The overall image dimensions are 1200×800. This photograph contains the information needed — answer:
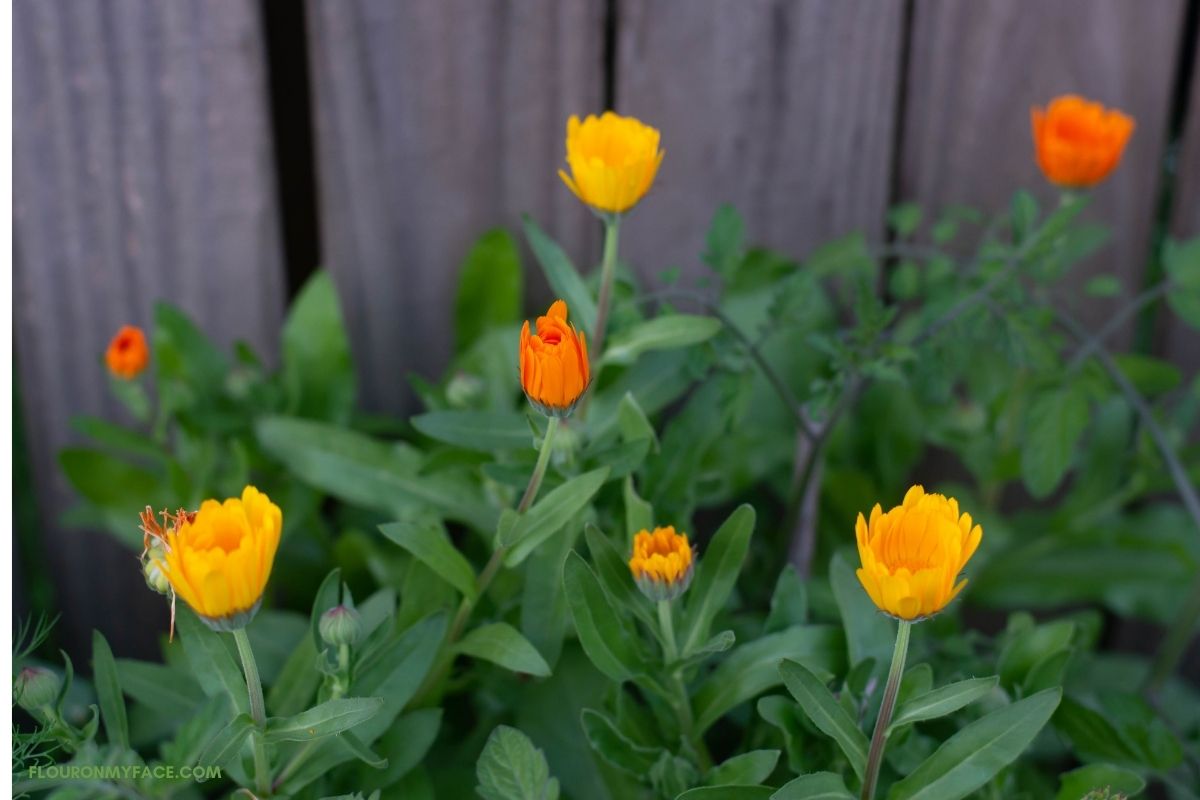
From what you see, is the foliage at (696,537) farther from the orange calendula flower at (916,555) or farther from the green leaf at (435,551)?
the orange calendula flower at (916,555)

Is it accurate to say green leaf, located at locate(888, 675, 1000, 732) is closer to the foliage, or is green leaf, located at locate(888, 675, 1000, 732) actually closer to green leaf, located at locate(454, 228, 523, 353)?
the foliage

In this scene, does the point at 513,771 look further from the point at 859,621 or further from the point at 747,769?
the point at 859,621

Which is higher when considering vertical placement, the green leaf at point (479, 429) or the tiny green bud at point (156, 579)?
the green leaf at point (479, 429)

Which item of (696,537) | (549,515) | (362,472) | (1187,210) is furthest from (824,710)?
(1187,210)

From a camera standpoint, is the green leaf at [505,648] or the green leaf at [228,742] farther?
the green leaf at [505,648]

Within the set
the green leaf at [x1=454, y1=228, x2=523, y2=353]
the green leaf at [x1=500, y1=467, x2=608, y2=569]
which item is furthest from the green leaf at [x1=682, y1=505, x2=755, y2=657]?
the green leaf at [x1=454, y1=228, x2=523, y2=353]

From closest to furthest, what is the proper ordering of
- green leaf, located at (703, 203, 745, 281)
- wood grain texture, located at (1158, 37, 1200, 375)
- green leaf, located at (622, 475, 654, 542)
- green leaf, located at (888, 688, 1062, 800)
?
1. green leaf, located at (888, 688, 1062, 800)
2. green leaf, located at (622, 475, 654, 542)
3. green leaf, located at (703, 203, 745, 281)
4. wood grain texture, located at (1158, 37, 1200, 375)

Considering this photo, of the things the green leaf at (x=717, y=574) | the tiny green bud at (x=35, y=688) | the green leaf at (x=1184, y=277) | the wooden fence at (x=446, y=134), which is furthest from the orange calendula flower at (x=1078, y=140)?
the tiny green bud at (x=35, y=688)
